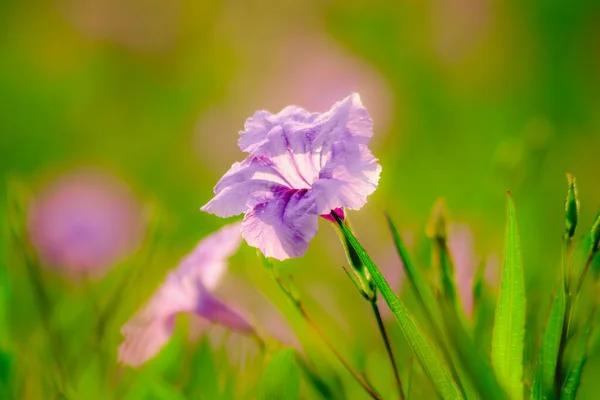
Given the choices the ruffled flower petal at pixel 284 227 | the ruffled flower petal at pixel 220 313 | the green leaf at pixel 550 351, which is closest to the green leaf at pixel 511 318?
the green leaf at pixel 550 351

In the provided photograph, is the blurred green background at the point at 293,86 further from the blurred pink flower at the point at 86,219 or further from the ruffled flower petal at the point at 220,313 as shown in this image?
the ruffled flower petal at the point at 220,313

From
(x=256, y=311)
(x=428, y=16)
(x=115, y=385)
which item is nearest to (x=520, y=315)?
(x=115, y=385)

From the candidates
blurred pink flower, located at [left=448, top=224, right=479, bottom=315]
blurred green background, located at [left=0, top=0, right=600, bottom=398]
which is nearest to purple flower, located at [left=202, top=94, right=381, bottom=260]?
blurred pink flower, located at [left=448, top=224, right=479, bottom=315]

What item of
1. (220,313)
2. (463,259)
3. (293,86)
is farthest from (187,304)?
(293,86)

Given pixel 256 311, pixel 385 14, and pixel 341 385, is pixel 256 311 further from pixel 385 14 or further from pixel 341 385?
pixel 385 14

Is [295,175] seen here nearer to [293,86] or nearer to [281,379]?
[281,379]
